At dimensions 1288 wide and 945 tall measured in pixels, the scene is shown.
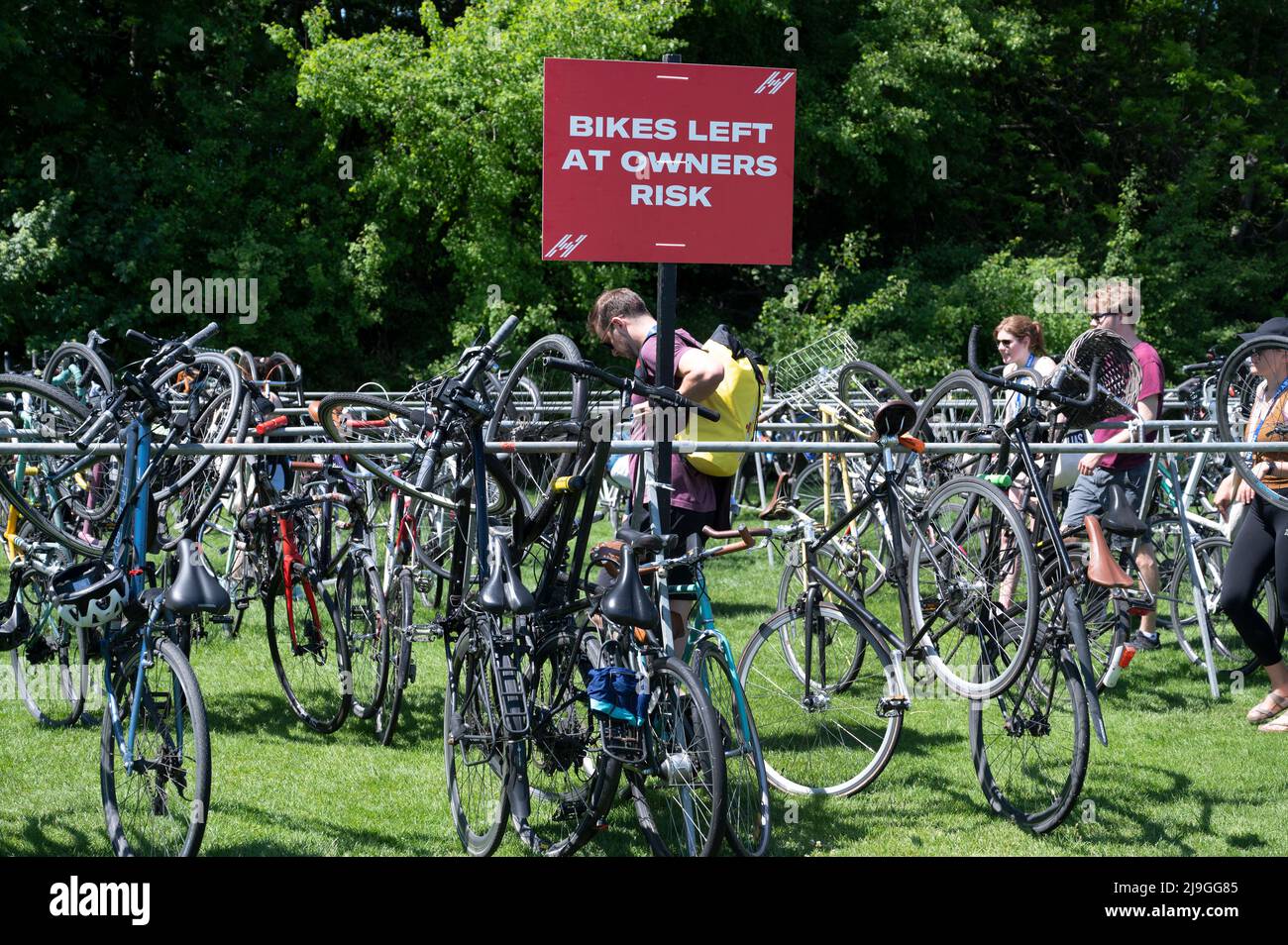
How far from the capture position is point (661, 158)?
4.12 metres

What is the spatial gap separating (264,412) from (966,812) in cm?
351

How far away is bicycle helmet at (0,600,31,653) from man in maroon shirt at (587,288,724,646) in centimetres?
224

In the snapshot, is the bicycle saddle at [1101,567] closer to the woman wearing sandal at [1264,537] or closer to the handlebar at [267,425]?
the woman wearing sandal at [1264,537]

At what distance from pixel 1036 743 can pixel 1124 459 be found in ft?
7.48

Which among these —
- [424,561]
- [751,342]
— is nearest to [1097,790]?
[424,561]

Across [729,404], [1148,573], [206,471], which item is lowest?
[1148,573]

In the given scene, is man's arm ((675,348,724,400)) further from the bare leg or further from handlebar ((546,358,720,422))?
the bare leg

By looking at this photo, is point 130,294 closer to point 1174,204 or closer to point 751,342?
point 751,342

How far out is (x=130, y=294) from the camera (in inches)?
715

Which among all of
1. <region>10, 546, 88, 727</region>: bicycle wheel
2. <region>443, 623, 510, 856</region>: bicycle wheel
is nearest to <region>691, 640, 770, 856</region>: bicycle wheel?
<region>443, 623, 510, 856</region>: bicycle wheel

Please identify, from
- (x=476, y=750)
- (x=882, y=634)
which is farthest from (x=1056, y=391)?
(x=476, y=750)

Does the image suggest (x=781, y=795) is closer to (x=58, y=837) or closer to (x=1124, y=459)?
(x=58, y=837)

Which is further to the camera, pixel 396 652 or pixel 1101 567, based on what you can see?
pixel 396 652

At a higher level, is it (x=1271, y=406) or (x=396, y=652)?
(x=1271, y=406)
